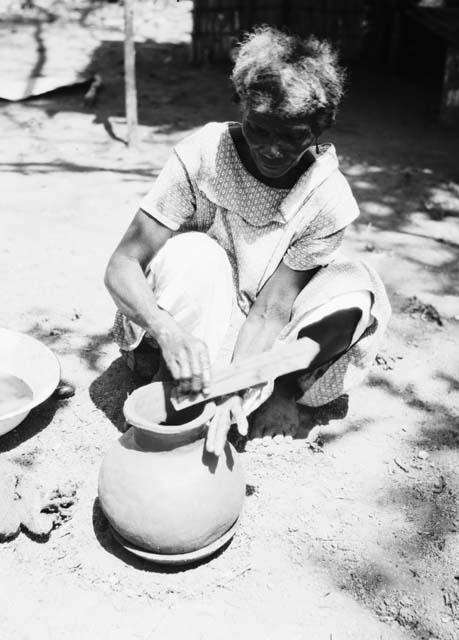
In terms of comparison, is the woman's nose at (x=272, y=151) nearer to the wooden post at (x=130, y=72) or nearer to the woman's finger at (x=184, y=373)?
the woman's finger at (x=184, y=373)

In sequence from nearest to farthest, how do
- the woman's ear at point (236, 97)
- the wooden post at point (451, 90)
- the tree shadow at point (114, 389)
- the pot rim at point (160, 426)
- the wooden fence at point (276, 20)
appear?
the pot rim at point (160, 426) → the woman's ear at point (236, 97) → the tree shadow at point (114, 389) → the wooden post at point (451, 90) → the wooden fence at point (276, 20)

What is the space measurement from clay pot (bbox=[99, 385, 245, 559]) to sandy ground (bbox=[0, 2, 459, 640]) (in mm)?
210

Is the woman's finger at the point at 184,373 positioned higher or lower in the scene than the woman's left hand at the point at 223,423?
higher

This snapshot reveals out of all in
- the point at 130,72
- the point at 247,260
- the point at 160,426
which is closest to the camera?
the point at 160,426

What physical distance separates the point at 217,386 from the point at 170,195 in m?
0.80

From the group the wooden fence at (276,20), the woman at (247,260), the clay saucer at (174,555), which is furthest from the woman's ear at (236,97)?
the wooden fence at (276,20)

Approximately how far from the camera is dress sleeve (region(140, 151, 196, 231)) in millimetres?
2447

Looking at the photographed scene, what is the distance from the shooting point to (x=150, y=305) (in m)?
2.24

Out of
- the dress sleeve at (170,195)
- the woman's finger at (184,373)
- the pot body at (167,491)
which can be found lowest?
the pot body at (167,491)

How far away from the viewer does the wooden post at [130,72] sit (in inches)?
232

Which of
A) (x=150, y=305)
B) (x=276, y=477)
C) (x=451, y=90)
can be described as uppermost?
(x=150, y=305)

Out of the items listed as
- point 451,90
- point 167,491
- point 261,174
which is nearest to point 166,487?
point 167,491

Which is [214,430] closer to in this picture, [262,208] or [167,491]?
[167,491]

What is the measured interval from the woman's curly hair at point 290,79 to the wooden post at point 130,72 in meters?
4.15
